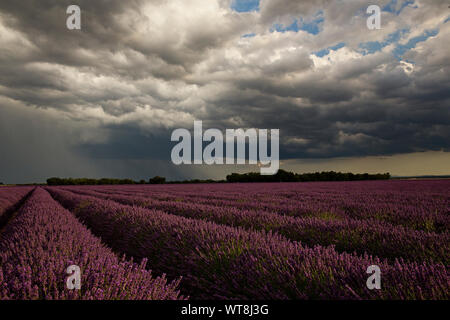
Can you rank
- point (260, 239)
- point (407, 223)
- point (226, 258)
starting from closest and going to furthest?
point (226, 258) → point (260, 239) → point (407, 223)

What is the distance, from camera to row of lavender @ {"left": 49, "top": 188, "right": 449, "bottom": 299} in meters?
1.63

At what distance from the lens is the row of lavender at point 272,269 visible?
1.63m

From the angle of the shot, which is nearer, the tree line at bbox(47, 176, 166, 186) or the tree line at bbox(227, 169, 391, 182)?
the tree line at bbox(227, 169, 391, 182)

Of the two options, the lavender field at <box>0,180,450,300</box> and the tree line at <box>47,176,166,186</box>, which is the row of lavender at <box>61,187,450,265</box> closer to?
the lavender field at <box>0,180,450,300</box>

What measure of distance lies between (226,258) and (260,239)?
1.57 ft

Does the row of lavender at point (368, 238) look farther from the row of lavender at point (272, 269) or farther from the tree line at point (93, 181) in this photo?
the tree line at point (93, 181)

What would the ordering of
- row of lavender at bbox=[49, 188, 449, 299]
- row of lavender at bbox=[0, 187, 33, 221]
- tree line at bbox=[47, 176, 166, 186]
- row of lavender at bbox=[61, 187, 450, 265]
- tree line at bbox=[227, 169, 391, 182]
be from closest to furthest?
row of lavender at bbox=[49, 188, 449, 299] < row of lavender at bbox=[61, 187, 450, 265] < row of lavender at bbox=[0, 187, 33, 221] < tree line at bbox=[227, 169, 391, 182] < tree line at bbox=[47, 176, 166, 186]

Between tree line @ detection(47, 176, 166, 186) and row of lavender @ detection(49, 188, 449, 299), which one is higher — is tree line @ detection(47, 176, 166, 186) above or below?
below

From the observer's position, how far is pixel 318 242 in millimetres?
3547

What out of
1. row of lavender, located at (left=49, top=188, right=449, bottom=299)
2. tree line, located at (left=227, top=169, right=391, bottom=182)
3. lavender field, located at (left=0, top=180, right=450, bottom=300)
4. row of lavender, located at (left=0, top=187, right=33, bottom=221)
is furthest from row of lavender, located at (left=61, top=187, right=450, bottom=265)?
tree line, located at (left=227, top=169, right=391, bottom=182)

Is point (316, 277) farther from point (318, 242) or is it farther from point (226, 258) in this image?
point (318, 242)

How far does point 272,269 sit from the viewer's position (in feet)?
6.95

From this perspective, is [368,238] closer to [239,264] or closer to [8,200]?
[239,264]
